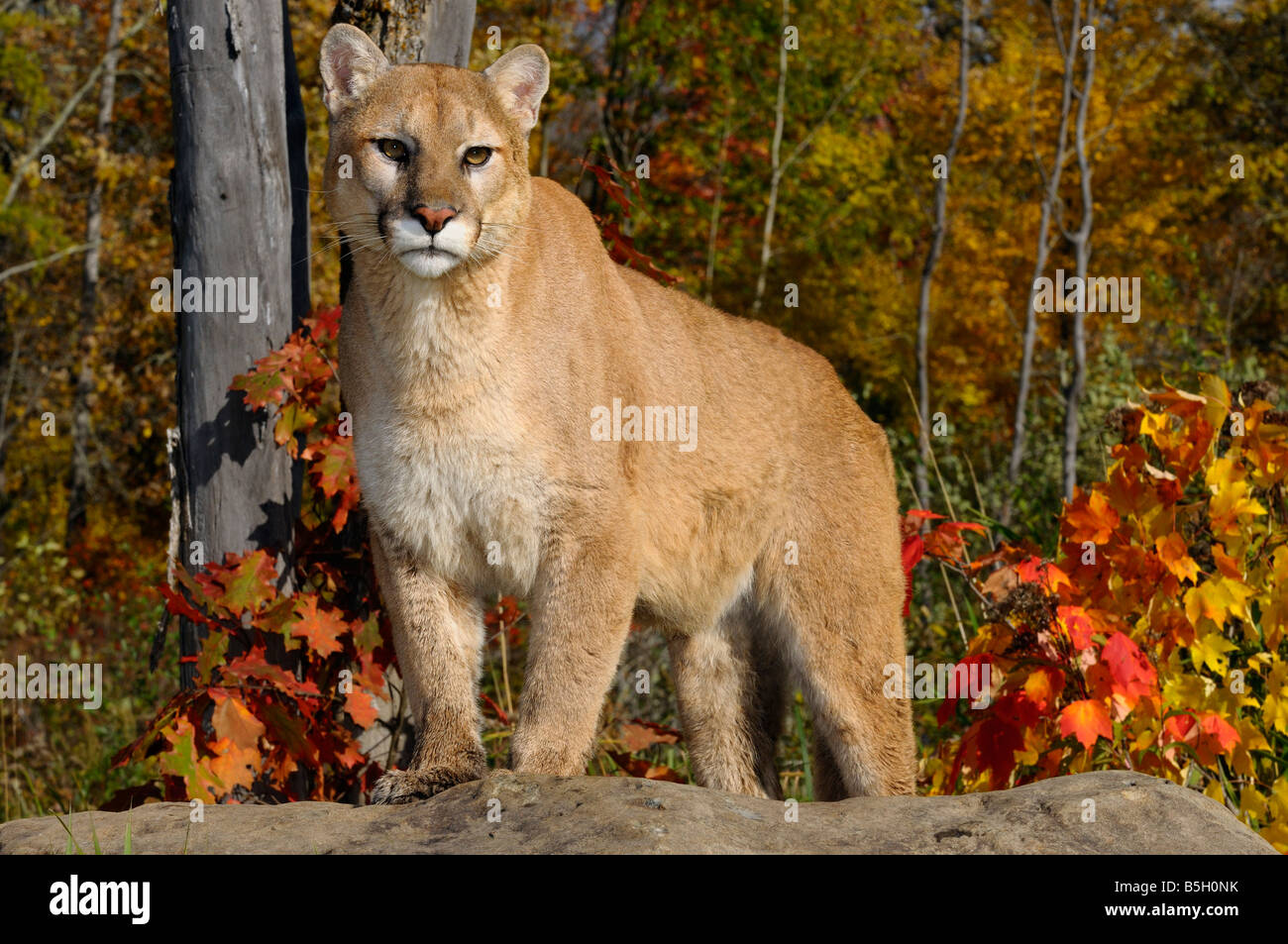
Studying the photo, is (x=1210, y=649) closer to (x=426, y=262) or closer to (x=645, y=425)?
(x=645, y=425)

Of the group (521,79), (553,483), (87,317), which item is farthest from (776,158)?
(553,483)

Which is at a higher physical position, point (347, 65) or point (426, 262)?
point (347, 65)

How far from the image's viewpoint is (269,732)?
14.5 feet

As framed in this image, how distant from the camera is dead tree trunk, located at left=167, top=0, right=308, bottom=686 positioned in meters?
4.82

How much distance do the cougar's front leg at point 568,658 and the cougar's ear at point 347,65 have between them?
1616 millimetres

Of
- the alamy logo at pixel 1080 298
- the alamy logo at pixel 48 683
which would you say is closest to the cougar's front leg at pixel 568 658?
the alamy logo at pixel 1080 298

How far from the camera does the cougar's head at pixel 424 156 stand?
3742mm

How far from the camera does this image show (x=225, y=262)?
4859 millimetres

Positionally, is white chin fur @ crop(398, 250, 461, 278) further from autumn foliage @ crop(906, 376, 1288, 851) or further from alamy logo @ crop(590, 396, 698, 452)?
autumn foliage @ crop(906, 376, 1288, 851)

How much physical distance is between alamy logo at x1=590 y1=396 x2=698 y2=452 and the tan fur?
0.03 metres

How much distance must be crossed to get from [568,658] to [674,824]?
839 millimetres

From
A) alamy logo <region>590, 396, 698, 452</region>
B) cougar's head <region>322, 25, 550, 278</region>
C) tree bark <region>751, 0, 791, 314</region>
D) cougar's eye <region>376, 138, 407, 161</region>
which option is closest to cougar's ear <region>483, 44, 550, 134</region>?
cougar's head <region>322, 25, 550, 278</region>

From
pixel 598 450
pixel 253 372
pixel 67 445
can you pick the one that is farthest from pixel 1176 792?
pixel 67 445
